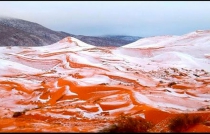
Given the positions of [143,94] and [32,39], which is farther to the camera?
[32,39]

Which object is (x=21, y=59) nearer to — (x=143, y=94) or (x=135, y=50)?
(x=135, y=50)

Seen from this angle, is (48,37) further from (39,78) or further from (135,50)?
(39,78)

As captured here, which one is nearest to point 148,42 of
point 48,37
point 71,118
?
point 71,118

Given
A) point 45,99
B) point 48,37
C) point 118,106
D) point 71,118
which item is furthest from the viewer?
point 48,37

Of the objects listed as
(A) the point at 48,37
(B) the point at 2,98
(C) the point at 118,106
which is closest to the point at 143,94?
(C) the point at 118,106

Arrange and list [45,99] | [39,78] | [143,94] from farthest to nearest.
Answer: [39,78], [45,99], [143,94]

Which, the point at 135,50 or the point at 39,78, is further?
the point at 135,50
